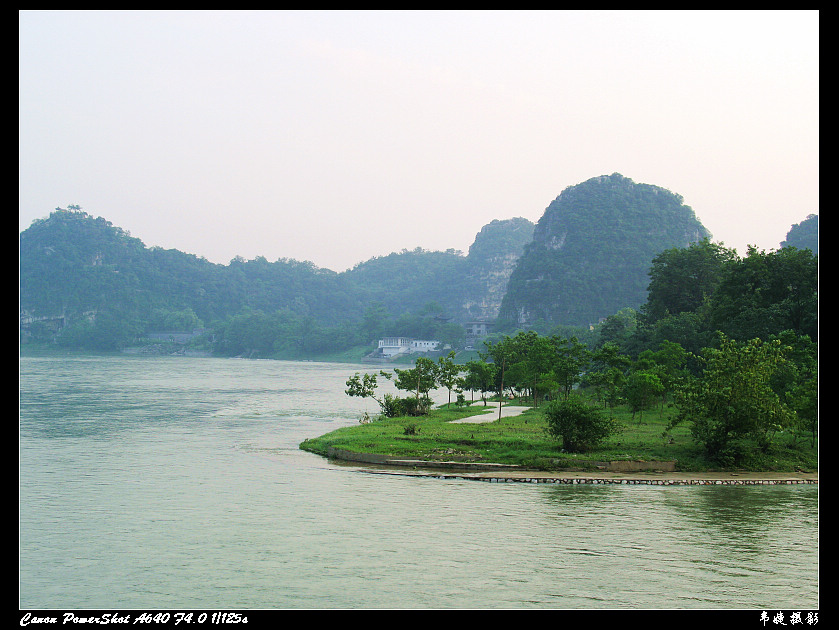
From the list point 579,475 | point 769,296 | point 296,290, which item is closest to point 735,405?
point 579,475

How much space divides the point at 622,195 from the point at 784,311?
416 feet

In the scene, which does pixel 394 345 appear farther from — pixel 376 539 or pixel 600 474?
pixel 376 539

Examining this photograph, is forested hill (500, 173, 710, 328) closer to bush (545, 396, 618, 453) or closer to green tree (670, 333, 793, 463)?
green tree (670, 333, 793, 463)

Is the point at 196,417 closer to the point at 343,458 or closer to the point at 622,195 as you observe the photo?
the point at 343,458

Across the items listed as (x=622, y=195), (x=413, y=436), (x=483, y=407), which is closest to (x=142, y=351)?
(x=622, y=195)

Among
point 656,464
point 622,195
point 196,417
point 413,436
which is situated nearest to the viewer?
point 656,464

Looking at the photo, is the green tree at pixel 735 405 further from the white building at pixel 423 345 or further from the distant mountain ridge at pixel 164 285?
the distant mountain ridge at pixel 164 285

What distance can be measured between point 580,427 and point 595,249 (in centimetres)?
12700

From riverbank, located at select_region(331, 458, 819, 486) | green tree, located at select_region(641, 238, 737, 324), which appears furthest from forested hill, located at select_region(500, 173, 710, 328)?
riverbank, located at select_region(331, 458, 819, 486)

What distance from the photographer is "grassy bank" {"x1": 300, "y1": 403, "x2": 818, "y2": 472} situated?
22.5m

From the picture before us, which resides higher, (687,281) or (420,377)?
(687,281)

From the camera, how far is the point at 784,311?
33.6 meters

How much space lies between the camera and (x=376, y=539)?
15.4 m
